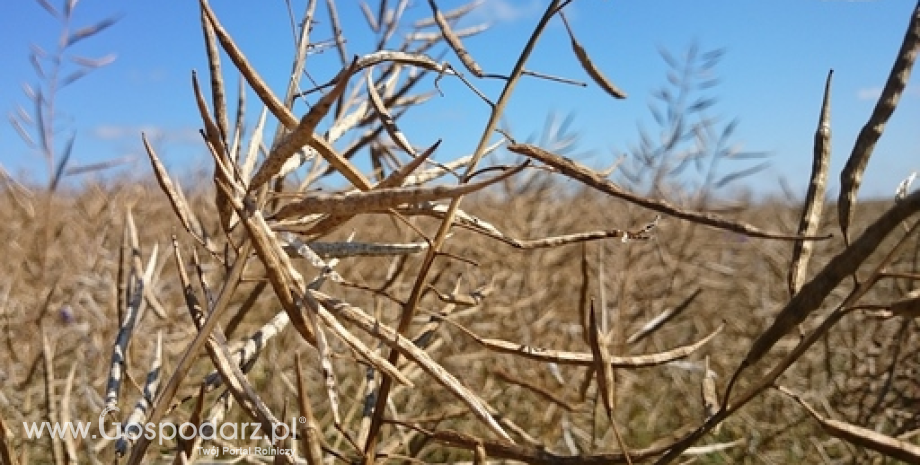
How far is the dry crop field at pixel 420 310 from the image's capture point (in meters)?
0.33

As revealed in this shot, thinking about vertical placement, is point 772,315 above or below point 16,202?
above

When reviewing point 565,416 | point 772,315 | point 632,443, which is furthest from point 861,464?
point 772,315

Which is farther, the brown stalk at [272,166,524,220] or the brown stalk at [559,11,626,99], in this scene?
the brown stalk at [559,11,626,99]

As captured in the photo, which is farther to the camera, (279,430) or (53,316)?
(53,316)

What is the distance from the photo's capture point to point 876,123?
337mm

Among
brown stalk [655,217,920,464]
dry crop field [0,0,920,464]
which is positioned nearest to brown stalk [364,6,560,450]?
dry crop field [0,0,920,464]

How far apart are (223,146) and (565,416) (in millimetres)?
1078

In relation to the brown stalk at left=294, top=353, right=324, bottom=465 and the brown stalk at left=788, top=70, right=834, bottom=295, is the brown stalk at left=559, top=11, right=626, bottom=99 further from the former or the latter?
the brown stalk at left=294, top=353, right=324, bottom=465

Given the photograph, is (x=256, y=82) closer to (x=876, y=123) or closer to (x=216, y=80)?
(x=216, y=80)

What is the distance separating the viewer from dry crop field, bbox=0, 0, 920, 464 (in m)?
0.33

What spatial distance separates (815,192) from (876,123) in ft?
0.16

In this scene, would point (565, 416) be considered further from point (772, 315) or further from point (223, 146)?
point (223, 146)

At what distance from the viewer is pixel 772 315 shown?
1.81 m

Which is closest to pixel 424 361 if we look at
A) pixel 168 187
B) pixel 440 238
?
pixel 440 238
